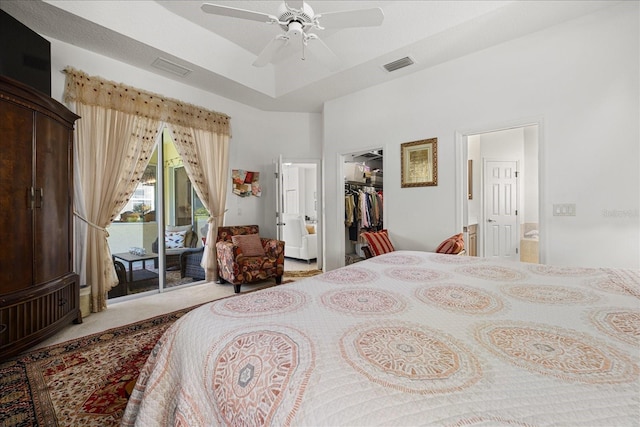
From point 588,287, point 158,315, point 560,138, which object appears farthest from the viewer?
point 158,315

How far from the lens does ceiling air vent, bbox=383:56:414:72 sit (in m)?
3.22

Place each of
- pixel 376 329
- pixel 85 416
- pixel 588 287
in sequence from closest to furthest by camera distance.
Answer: pixel 376 329 < pixel 588 287 < pixel 85 416

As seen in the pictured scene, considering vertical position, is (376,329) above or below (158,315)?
above

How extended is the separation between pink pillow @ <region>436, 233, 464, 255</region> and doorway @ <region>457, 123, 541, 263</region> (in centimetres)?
174

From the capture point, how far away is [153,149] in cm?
346

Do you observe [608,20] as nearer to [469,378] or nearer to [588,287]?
[588,287]

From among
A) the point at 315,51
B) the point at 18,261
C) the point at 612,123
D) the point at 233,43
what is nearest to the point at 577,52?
the point at 612,123

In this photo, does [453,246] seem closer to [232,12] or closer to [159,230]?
[232,12]

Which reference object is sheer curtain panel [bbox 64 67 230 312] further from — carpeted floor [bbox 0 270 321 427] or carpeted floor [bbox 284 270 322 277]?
carpeted floor [bbox 284 270 322 277]

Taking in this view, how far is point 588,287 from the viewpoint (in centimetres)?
127

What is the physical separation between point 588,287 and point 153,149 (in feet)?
13.6

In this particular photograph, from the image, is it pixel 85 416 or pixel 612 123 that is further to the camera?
pixel 612 123

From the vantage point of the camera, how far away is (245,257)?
3770mm

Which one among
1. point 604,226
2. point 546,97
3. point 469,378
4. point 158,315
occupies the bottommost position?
point 158,315
